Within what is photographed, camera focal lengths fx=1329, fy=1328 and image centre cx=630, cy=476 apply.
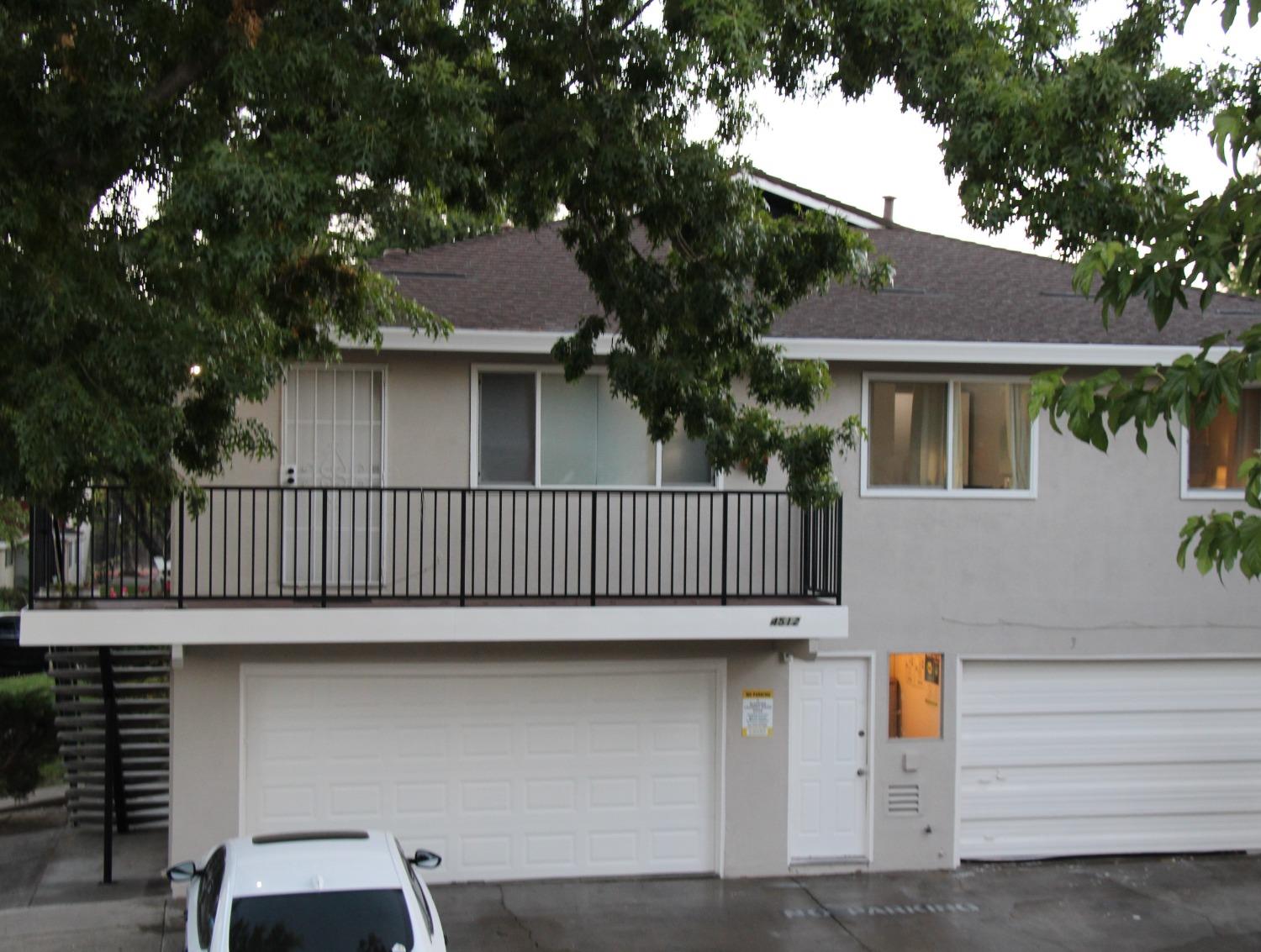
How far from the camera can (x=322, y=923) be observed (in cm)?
767

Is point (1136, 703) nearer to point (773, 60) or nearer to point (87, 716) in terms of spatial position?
point (773, 60)

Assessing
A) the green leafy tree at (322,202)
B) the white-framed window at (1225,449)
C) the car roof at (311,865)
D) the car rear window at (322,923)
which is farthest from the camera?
the white-framed window at (1225,449)

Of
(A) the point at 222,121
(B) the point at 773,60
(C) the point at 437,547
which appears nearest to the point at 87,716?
(C) the point at 437,547

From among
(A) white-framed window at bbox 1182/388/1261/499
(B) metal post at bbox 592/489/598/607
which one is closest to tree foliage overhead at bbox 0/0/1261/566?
(B) metal post at bbox 592/489/598/607

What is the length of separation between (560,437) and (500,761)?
3085 millimetres

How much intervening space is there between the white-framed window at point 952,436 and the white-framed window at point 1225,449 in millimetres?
1774

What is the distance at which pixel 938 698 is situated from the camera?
12.9 m

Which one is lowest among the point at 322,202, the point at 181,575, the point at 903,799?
the point at 903,799

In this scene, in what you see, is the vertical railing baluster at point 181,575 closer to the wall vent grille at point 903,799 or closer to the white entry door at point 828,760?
the white entry door at point 828,760

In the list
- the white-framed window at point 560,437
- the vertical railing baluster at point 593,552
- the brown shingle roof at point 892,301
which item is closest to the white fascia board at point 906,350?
the brown shingle roof at point 892,301

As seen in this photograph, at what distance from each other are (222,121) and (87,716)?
7106mm

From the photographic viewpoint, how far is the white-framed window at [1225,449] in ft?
44.0

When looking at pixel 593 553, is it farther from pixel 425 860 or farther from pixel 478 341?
pixel 425 860

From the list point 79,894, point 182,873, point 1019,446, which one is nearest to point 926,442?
point 1019,446
